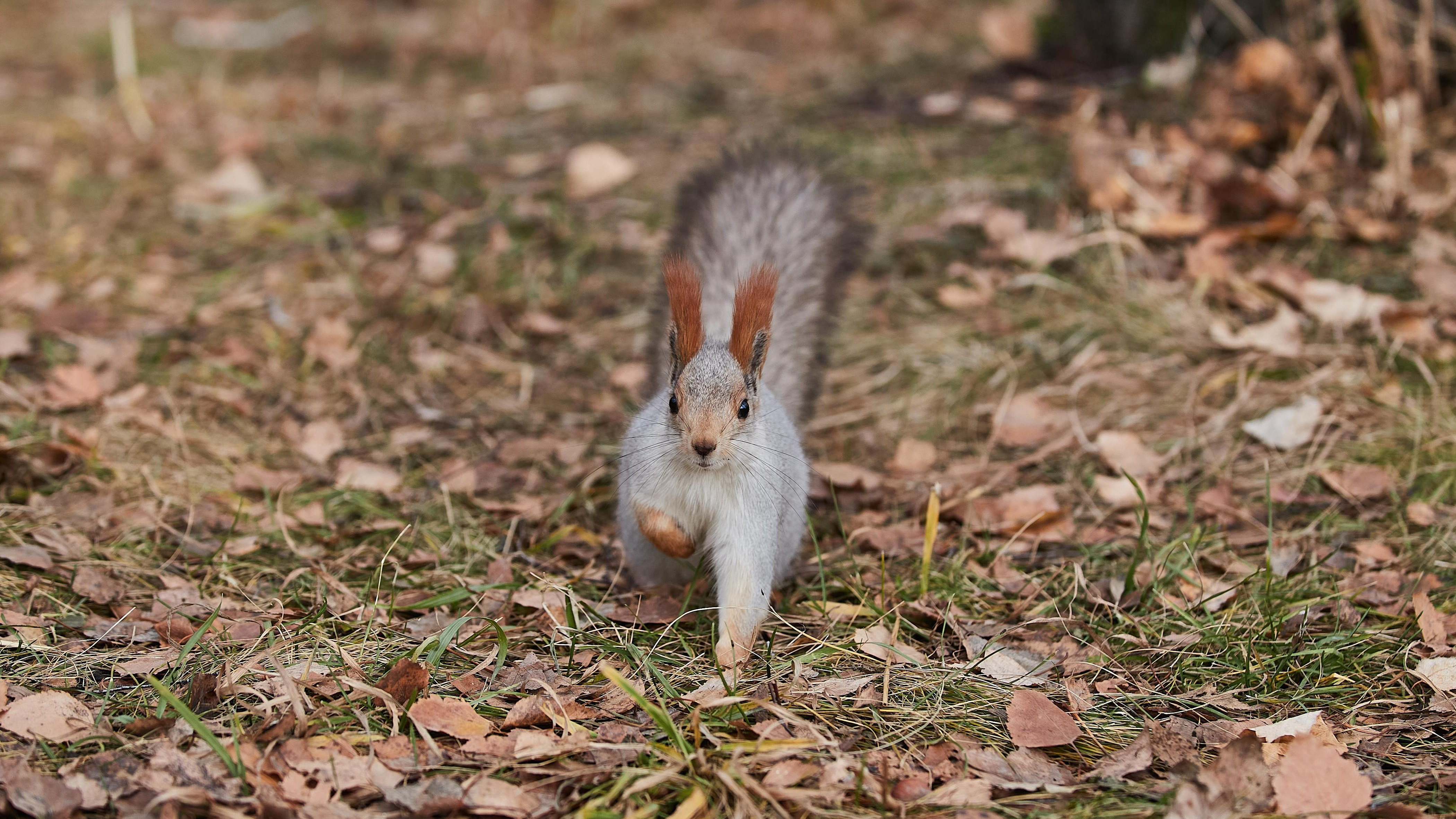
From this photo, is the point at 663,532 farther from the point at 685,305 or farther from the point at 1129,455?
the point at 1129,455

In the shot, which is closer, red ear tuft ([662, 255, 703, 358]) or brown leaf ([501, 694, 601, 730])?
brown leaf ([501, 694, 601, 730])

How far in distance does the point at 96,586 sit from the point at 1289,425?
8.39ft

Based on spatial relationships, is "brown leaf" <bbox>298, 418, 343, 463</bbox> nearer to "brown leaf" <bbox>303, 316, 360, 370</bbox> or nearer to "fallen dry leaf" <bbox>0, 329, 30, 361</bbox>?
"brown leaf" <bbox>303, 316, 360, 370</bbox>

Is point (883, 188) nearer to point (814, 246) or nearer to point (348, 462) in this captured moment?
point (814, 246)

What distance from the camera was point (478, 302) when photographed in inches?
137

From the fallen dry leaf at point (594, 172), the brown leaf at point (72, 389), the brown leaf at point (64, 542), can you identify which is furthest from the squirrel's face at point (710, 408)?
the fallen dry leaf at point (594, 172)

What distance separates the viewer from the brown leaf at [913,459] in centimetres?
284

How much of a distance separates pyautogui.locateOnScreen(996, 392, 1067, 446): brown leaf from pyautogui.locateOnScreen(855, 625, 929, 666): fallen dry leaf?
0.89 metres

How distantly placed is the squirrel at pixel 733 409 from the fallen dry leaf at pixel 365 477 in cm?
56

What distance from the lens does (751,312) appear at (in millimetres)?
2088

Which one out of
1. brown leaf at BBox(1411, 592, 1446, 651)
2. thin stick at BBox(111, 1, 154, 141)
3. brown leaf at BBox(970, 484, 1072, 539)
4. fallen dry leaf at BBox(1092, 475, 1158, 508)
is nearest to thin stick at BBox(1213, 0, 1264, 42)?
fallen dry leaf at BBox(1092, 475, 1158, 508)

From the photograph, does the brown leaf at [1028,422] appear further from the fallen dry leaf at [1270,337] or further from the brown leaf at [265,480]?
the brown leaf at [265,480]

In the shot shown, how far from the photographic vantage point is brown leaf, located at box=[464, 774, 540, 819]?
1657mm

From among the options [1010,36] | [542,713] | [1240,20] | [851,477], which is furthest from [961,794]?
[1010,36]
